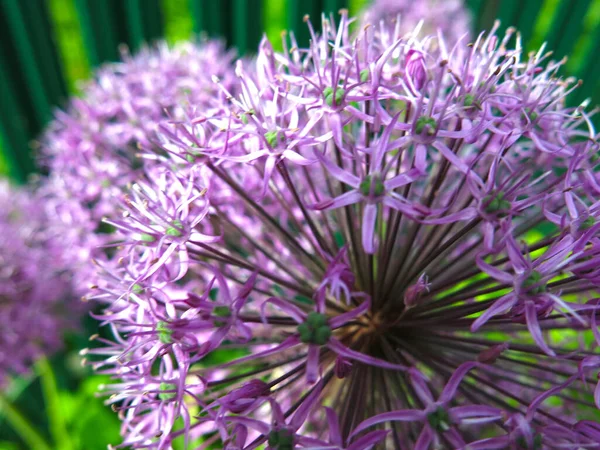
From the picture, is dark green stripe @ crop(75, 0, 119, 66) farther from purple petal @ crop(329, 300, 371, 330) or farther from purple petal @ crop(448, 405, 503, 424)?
purple petal @ crop(448, 405, 503, 424)

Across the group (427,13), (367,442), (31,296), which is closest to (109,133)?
(31,296)

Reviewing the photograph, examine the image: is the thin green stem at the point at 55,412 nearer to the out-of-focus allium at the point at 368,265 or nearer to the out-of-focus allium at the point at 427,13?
the out-of-focus allium at the point at 368,265

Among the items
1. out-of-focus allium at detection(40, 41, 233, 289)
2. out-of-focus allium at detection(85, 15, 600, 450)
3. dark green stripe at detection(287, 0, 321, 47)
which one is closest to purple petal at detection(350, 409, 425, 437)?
out-of-focus allium at detection(85, 15, 600, 450)

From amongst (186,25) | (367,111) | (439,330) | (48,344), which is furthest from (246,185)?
(186,25)

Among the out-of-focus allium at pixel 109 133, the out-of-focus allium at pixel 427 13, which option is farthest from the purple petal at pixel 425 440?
the out-of-focus allium at pixel 427 13

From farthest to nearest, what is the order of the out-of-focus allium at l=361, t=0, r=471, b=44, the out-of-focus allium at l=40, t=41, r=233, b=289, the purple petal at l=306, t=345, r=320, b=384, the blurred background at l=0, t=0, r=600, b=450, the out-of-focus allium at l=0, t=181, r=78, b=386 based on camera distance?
the out-of-focus allium at l=361, t=0, r=471, b=44 → the blurred background at l=0, t=0, r=600, b=450 → the out-of-focus allium at l=0, t=181, r=78, b=386 → the out-of-focus allium at l=40, t=41, r=233, b=289 → the purple petal at l=306, t=345, r=320, b=384

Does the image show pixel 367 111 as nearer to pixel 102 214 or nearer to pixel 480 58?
pixel 480 58
